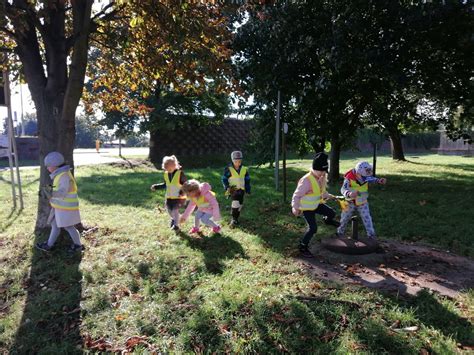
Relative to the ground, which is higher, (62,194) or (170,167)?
(170,167)

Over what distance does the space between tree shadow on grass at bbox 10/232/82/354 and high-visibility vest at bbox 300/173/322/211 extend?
10.7 feet

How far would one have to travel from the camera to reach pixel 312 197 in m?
5.52

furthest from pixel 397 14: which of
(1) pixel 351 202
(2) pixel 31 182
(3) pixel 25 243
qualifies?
(2) pixel 31 182

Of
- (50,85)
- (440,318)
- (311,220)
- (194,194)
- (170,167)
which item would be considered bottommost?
(440,318)

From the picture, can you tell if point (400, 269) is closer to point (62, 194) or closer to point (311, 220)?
point (311, 220)

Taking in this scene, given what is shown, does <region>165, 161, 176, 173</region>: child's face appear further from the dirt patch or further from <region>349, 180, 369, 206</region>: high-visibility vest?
<region>349, 180, 369, 206</region>: high-visibility vest

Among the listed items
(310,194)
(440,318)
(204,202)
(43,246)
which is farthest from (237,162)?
(440,318)

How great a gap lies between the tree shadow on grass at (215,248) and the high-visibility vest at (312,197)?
1196 millimetres

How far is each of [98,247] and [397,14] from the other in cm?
823

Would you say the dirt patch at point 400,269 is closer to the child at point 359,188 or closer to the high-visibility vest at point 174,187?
the child at point 359,188

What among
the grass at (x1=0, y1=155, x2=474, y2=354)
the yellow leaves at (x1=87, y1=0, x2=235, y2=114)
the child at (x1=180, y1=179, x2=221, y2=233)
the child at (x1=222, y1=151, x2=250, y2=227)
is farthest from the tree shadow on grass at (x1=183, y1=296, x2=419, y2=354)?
the yellow leaves at (x1=87, y1=0, x2=235, y2=114)

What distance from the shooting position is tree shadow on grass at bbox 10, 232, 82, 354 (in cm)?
354

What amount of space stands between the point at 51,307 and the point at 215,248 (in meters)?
2.54

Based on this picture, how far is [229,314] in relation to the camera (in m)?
3.89
